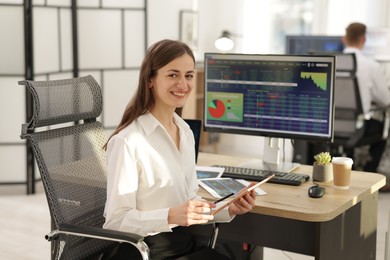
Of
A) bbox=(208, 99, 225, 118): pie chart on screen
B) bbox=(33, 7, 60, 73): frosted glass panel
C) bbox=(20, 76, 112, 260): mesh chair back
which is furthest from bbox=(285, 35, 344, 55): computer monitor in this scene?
bbox=(20, 76, 112, 260): mesh chair back

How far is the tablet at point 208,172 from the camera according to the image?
271 cm

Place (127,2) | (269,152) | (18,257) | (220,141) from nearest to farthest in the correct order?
(269,152), (18,257), (127,2), (220,141)

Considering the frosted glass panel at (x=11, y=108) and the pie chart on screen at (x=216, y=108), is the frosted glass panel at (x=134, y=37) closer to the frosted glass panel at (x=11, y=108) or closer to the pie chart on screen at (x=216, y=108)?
the frosted glass panel at (x=11, y=108)

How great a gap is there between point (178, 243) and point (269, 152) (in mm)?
787

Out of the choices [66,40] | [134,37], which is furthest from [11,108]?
[134,37]

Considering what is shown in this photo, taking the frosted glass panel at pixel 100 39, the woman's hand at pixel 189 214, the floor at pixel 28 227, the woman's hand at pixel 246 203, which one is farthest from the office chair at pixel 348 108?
the woman's hand at pixel 189 214

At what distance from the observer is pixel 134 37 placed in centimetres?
577

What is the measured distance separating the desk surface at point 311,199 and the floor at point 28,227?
1.20 m

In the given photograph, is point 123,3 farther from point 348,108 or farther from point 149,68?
point 149,68

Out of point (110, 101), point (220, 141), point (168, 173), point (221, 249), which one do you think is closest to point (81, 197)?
point (168, 173)

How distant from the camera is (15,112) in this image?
5078 millimetres

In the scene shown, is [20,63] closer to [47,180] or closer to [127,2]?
[127,2]

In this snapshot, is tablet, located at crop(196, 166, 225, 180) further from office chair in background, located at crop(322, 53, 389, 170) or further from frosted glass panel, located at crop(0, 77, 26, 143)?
frosted glass panel, located at crop(0, 77, 26, 143)

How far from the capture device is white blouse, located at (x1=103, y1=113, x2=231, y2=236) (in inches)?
80.3
